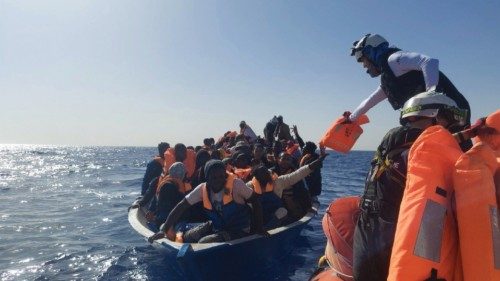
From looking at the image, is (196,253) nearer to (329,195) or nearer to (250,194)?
(250,194)

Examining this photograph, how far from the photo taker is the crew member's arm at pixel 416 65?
145 inches

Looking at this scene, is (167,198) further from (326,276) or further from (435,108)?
(435,108)

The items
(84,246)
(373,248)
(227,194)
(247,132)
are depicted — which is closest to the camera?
(373,248)

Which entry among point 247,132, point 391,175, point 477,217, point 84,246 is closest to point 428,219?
point 477,217

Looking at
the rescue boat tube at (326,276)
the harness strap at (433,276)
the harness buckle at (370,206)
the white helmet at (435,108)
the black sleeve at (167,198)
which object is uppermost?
the white helmet at (435,108)

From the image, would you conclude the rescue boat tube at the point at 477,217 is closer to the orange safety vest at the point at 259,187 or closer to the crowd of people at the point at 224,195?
the crowd of people at the point at 224,195

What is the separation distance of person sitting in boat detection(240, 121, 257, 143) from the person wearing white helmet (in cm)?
1470

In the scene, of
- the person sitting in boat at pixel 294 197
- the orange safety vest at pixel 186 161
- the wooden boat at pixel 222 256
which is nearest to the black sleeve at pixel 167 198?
the wooden boat at pixel 222 256

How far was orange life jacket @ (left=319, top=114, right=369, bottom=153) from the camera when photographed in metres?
5.11

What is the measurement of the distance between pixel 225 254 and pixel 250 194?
1142 mm

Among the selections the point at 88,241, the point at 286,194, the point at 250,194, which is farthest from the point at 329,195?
the point at 250,194

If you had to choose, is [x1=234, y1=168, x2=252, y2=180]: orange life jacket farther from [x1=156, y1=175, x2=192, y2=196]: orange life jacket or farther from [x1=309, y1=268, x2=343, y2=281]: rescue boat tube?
[x1=309, y1=268, x2=343, y2=281]: rescue boat tube

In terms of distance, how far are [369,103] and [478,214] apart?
117 inches

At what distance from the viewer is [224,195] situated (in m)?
7.08
